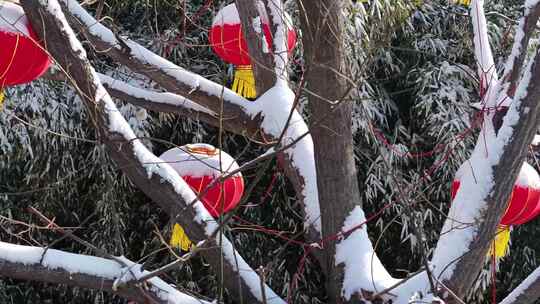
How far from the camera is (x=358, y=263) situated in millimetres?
1517

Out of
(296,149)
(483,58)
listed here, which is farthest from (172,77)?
(483,58)

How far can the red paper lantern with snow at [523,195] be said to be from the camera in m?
1.49

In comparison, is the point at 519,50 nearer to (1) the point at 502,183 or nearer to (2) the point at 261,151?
(1) the point at 502,183

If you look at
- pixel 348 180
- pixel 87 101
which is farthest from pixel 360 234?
Answer: pixel 87 101

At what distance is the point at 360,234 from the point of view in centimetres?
155

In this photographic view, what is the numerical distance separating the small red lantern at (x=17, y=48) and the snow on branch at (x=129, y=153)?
0.02m

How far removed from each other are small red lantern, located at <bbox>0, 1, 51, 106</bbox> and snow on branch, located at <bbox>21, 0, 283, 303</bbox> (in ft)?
0.07

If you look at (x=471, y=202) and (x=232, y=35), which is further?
(x=232, y=35)

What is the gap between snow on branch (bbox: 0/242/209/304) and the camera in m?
1.27

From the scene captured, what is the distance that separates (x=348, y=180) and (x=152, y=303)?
47 centimetres

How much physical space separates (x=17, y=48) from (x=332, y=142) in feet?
1.99

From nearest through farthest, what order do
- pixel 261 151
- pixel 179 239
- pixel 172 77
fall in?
pixel 179 239, pixel 172 77, pixel 261 151

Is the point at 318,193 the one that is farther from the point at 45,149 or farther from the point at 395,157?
the point at 45,149

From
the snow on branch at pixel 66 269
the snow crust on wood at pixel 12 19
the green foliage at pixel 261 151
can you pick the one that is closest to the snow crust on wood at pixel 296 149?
the snow on branch at pixel 66 269
